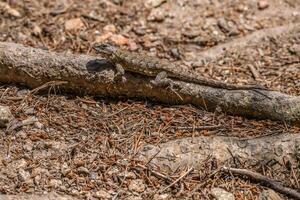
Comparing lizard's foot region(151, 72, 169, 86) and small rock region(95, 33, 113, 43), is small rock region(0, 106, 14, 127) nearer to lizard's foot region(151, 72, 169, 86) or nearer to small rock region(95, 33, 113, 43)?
lizard's foot region(151, 72, 169, 86)

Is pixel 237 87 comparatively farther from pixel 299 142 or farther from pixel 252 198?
pixel 252 198

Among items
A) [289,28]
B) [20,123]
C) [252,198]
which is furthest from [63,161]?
[289,28]

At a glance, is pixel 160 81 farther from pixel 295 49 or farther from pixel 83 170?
pixel 295 49

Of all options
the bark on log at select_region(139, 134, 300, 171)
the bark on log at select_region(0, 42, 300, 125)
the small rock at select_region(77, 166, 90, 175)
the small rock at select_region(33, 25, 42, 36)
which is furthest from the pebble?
the small rock at select_region(33, 25, 42, 36)

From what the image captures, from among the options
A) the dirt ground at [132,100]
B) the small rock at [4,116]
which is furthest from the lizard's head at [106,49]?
the small rock at [4,116]

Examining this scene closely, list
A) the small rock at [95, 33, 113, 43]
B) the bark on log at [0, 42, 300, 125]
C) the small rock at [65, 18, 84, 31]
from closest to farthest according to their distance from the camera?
the bark on log at [0, 42, 300, 125] < the small rock at [95, 33, 113, 43] < the small rock at [65, 18, 84, 31]

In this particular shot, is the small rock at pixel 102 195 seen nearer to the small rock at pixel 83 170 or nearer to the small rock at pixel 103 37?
the small rock at pixel 83 170

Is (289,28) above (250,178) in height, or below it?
above
